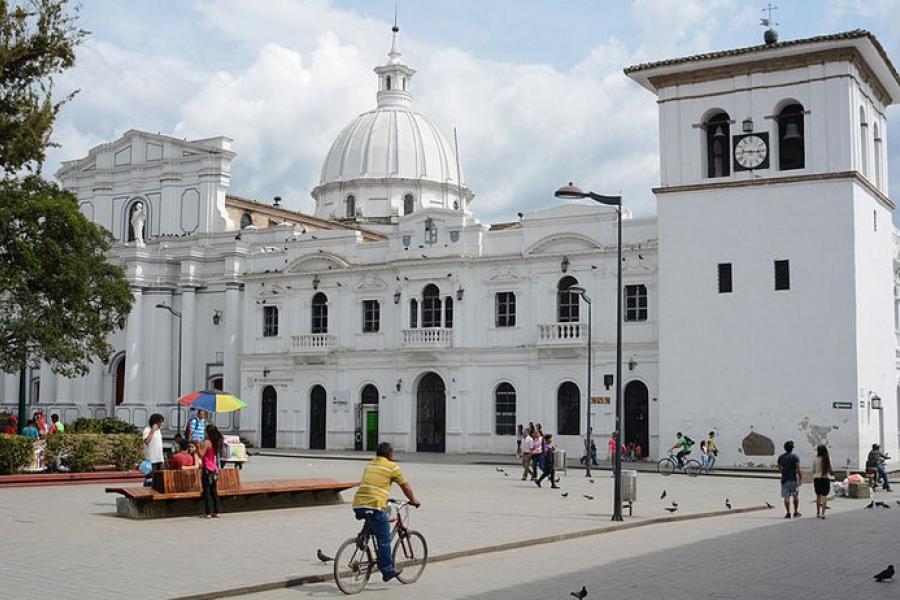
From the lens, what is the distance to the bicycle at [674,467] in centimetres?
3625

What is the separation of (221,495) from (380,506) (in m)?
8.38

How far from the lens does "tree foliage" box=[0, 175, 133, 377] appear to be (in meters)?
34.9

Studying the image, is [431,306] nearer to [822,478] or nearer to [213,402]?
[213,402]

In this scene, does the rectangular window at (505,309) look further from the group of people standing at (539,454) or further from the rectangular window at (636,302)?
the group of people standing at (539,454)

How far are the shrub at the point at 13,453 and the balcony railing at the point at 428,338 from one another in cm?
2185

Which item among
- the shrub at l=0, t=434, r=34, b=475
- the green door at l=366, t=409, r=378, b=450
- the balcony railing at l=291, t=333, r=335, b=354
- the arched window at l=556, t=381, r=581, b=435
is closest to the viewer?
the shrub at l=0, t=434, r=34, b=475

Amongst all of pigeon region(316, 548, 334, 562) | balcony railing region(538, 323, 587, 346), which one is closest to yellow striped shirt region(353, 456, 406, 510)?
pigeon region(316, 548, 334, 562)

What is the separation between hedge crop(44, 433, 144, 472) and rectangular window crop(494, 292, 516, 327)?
20051 mm

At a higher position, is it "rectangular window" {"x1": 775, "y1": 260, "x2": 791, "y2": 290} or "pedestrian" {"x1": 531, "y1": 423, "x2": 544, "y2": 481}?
"rectangular window" {"x1": 775, "y1": 260, "x2": 791, "y2": 290}

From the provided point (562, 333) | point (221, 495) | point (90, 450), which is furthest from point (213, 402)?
point (562, 333)

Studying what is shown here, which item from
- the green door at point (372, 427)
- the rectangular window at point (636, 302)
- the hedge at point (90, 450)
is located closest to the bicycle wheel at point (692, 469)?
the rectangular window at point (636, 302)

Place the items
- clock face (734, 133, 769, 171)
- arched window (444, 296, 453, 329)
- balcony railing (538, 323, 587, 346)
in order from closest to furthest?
clock face (734, 133, 769, 171)
balcony railing (538, 323, 587, 346)
arched window (444, 296, 453, 329)

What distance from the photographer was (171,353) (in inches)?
2217

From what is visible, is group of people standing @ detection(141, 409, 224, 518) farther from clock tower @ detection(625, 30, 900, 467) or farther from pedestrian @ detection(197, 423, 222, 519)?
clock tower @ detection(625, 30, 900, 467)
